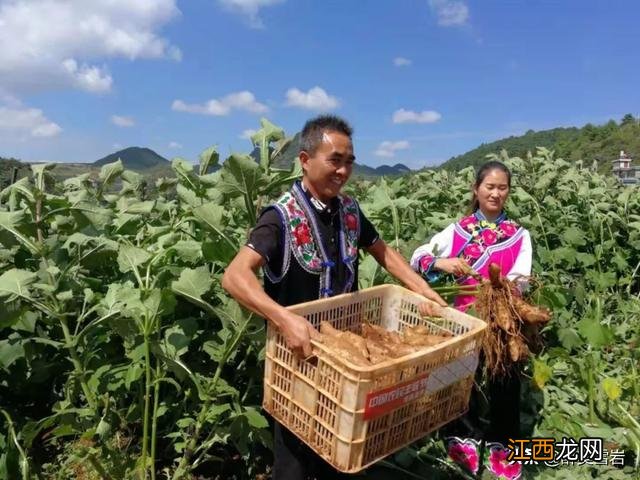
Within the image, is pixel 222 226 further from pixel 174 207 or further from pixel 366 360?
pixel 174 207

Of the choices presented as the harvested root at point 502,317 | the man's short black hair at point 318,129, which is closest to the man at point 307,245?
the man's short black hair at point 318,129

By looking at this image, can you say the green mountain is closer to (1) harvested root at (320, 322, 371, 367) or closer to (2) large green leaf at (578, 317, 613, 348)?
(2) large green leaf at (578, 317, 613, 348)

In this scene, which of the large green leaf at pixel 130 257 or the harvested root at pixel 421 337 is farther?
→ the large green leaf at pixel 130 257

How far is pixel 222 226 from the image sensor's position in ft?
7.27

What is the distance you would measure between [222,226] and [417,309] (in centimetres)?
85

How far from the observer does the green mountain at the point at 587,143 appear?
1789 inches

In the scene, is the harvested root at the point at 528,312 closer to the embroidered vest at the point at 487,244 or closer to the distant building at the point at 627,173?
the embroidered vest at the point at 487,244

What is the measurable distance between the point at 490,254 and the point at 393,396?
142cm

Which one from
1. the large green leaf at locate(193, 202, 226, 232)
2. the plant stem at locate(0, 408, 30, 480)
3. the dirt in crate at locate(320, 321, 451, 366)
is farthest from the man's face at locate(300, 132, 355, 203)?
the plant stem at locate(0, 408, 30, 480)

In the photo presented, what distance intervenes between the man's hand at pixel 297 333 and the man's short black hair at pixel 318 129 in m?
0.63

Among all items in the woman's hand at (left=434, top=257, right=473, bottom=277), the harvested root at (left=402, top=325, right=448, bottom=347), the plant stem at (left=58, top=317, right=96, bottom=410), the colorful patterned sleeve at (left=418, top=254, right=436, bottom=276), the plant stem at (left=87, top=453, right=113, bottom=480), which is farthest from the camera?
the colorful patterned sleeve at (left=418, top=254, right=436, bottom=276)

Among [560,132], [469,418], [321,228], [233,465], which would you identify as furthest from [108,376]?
[560,132]

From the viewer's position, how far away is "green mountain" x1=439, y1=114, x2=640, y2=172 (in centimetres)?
4544

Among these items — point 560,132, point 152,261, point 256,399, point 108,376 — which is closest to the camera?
point 152,261
